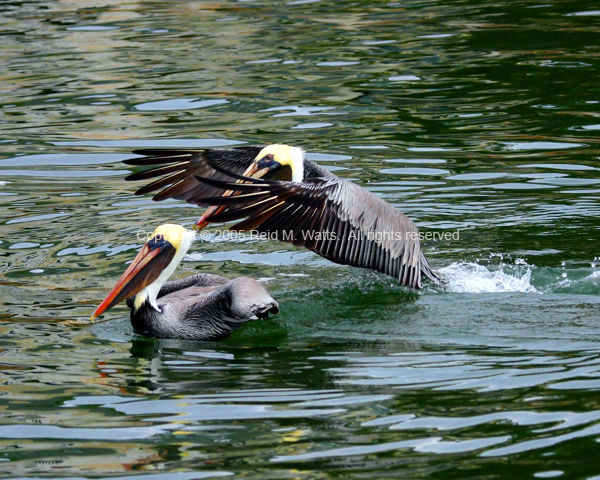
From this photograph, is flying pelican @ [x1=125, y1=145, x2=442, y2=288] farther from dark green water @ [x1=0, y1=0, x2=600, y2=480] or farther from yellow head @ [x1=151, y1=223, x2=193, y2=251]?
dark green water @ [x1=0, y1=0, x2=600, y2=480]

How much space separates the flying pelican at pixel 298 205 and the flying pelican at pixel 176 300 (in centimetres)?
28

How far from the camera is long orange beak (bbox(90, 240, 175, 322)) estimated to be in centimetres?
559

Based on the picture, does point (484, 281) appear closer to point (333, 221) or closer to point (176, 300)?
point (333, 221)

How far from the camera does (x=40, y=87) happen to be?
482 inches

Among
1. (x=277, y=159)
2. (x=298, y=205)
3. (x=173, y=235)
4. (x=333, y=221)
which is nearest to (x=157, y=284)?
(x=173, y=235)

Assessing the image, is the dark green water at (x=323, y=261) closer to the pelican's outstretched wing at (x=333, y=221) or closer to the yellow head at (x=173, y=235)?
the pelican's outstretched wing at (x=333, y=221)

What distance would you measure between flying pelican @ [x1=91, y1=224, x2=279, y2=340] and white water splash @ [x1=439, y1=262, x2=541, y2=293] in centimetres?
145

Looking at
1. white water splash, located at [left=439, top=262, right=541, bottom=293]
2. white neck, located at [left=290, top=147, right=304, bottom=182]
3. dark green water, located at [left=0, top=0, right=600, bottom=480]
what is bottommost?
white water splash, located at [left=439, top=262, right=541, bottom=293]

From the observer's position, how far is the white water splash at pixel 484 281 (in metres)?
6.15

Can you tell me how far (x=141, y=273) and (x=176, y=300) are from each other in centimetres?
29

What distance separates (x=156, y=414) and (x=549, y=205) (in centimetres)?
421

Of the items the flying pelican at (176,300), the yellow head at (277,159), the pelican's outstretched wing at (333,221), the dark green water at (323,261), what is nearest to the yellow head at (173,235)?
the flying pelican at (176,300)

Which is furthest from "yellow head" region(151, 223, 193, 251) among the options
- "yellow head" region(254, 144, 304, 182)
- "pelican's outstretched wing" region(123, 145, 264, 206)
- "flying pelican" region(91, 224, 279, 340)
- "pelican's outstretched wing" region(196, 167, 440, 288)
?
"pelican's outstretched wing" region(123, 145, 264, 206)

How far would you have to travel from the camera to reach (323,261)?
7.05 m
